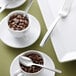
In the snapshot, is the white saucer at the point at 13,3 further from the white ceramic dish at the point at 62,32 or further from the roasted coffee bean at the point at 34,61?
the roasted coffee bean at the point at 34,61

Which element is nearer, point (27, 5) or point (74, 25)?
point (74, 25)

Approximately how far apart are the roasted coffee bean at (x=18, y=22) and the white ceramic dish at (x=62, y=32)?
7cm

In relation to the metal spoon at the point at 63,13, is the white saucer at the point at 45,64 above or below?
below

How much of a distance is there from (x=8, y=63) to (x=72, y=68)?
207mm

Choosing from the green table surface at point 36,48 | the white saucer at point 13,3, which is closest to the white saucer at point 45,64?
the green table surface at point 36,48

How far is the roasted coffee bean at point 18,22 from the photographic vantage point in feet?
2.92

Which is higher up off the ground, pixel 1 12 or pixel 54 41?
pixel 1 12

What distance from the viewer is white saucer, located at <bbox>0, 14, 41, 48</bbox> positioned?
0.91 m

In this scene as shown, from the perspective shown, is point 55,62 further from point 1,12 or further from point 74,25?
point 1,12

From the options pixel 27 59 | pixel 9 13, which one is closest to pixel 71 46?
pixel 27 59

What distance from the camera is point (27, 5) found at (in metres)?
0.99

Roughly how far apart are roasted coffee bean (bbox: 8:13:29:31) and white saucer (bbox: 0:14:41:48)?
46mm

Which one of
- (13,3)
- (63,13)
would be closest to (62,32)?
(63,13)

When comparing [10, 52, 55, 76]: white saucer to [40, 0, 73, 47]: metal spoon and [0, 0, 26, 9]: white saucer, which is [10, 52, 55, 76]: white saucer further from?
[0, 0, 26, 9]: white saucer
